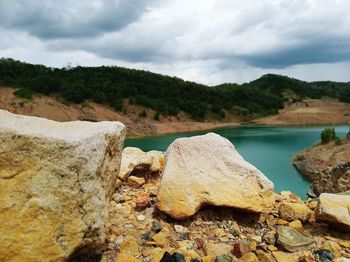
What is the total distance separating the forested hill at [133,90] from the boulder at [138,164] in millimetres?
61596

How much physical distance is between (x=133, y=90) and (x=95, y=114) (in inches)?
682

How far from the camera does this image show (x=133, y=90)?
83062 millimetres

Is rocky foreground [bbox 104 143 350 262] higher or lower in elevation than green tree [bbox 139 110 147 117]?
higher

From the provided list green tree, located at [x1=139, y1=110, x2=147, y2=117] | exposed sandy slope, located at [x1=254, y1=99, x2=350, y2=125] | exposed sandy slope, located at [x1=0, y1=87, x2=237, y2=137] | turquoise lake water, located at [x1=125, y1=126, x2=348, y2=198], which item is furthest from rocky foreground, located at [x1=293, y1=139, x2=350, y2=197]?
exposed sandy slope, located at [x1=254, y1=99, x2=350, y2=125]

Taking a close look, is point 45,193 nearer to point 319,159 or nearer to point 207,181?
point 207,181

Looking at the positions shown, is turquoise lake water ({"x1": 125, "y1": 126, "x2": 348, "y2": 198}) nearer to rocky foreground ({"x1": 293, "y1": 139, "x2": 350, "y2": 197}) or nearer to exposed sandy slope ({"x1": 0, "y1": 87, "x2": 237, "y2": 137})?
rocky foreground ({"x1": 293, "y1": 139, "x2": 350, "y2": 197})

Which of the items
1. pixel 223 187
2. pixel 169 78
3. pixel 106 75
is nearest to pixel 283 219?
pixel 223 187

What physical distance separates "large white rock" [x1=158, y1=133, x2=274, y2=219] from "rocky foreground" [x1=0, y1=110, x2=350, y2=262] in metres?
0.02

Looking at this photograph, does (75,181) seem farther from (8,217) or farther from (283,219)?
(283,219)

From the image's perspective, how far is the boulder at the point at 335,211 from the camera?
576 cm

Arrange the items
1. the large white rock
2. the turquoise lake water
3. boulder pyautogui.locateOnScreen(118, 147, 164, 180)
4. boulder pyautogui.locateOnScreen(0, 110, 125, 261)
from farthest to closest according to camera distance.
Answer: the turquoise lake water, boulder pyautogui.locateOnScreen(118, 147, 164, 180), the large white rock, boulder pyautogui.locateOnScreen(0, 110, 125, 261)

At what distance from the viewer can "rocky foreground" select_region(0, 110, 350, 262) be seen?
3.99 m

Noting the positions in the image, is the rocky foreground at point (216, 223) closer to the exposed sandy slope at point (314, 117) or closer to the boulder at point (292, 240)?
the boulder at point (292, 240)

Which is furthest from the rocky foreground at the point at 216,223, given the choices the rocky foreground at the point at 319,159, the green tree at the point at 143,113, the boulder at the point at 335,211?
the green tree at the point at 143,113
